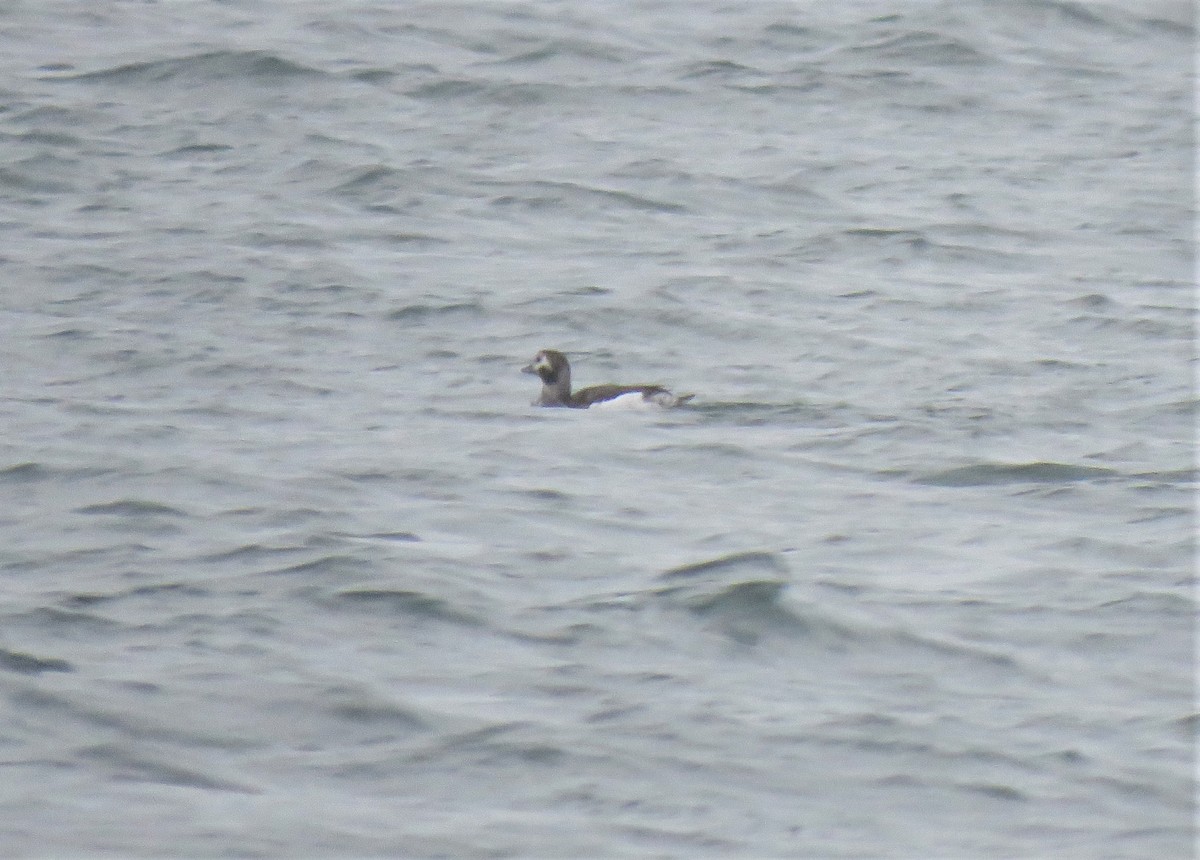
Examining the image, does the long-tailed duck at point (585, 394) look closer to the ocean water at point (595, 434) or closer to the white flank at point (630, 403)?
the white flank at point (630, 403)

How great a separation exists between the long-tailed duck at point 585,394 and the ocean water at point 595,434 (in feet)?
0.53

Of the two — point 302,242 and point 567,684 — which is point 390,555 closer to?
point 567,684

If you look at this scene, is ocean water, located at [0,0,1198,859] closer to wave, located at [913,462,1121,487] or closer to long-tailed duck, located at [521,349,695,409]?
wave, located at [913,462,1121,487]

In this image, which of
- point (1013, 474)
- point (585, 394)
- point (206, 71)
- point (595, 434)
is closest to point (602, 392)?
point (585, 394)

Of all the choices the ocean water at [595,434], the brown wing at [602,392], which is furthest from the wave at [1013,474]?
the brown wing at [602,392]

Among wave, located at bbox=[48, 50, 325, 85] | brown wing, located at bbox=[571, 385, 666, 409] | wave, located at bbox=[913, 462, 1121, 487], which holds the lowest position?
brown wing, located at bbox=[571, 385, 666, 409]

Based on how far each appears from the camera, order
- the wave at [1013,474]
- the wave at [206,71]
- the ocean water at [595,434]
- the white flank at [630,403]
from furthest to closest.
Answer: the wave at [206,71]
the white flank at [630,403]
the wave at [1013,474]
the ocean water at [595,434]

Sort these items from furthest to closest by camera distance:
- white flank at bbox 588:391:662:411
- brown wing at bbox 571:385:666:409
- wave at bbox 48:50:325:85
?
1. wave at bbox 48:50:325:85
2. brown wing at bbox 571:385:666:409
3. white flank at bbox 588:391:662:411

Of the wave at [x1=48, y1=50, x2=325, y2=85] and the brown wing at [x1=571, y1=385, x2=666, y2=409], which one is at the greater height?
the wave at [x1=48, y1=50, x2=325, y2=85]

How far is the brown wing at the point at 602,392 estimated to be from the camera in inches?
453

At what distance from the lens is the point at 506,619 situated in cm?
779

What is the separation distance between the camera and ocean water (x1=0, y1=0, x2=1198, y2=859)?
6.39 metres

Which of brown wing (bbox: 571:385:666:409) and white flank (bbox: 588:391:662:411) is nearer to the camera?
white flank (bbox: 588:391:662:411)

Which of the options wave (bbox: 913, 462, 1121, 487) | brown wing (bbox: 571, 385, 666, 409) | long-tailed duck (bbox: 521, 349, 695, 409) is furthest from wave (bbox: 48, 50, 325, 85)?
wave (bbox: 913, 462, 1121, 487)
